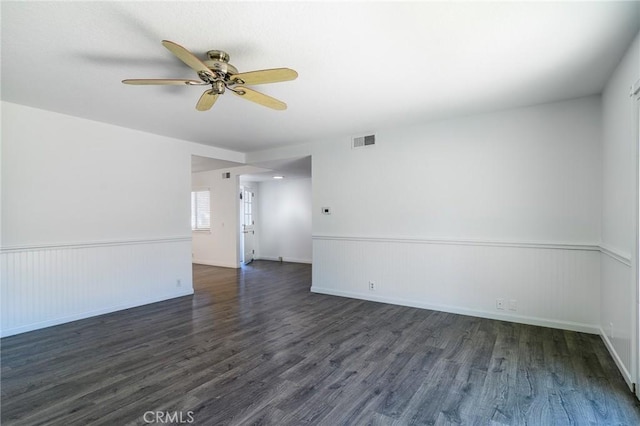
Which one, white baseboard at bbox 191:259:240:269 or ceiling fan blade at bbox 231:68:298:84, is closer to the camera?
ceiling fan blade at bbox 231:68:298:84

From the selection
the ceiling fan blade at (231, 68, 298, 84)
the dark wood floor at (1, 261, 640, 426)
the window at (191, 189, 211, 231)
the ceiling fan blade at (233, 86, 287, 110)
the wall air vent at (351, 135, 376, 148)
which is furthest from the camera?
the window at (191, 189, 211, 231)

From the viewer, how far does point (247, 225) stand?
29.5ft

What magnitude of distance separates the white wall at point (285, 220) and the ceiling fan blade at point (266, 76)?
6.13 metres

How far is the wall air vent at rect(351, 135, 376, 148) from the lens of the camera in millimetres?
4727

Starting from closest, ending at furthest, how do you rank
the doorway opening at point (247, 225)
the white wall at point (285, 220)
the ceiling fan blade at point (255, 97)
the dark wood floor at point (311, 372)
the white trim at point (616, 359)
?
the dark wood floor at point (311, 372) → the white trim at point (616, 359) → the ceiling fan blade at point (255, 97) → the white wall at point (285, 220) → the doorway opening at point (247, 225)

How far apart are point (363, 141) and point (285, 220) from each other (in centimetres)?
468

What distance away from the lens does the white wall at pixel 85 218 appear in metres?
3.47

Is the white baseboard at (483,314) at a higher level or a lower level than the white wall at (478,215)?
lower

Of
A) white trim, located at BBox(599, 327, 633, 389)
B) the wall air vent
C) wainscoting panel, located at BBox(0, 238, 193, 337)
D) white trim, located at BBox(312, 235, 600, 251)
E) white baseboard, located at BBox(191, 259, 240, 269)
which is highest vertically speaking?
the wall air vent

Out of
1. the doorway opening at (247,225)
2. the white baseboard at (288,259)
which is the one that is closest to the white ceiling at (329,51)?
the doorway opening at (247,225)

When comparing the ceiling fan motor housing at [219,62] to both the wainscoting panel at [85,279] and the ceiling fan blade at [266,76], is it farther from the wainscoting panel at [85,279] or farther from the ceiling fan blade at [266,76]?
the wainscoting panel at [85,279]

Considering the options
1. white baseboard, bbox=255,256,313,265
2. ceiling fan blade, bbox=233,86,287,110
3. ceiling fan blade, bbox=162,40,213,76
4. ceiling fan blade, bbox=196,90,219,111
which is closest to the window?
white baseboard, bbox=255,256,313,265

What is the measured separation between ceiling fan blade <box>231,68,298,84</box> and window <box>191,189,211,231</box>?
6419mm

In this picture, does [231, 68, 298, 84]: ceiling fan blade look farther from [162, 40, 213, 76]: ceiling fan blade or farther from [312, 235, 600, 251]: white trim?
[312, 235, 600, 251]: white trim
